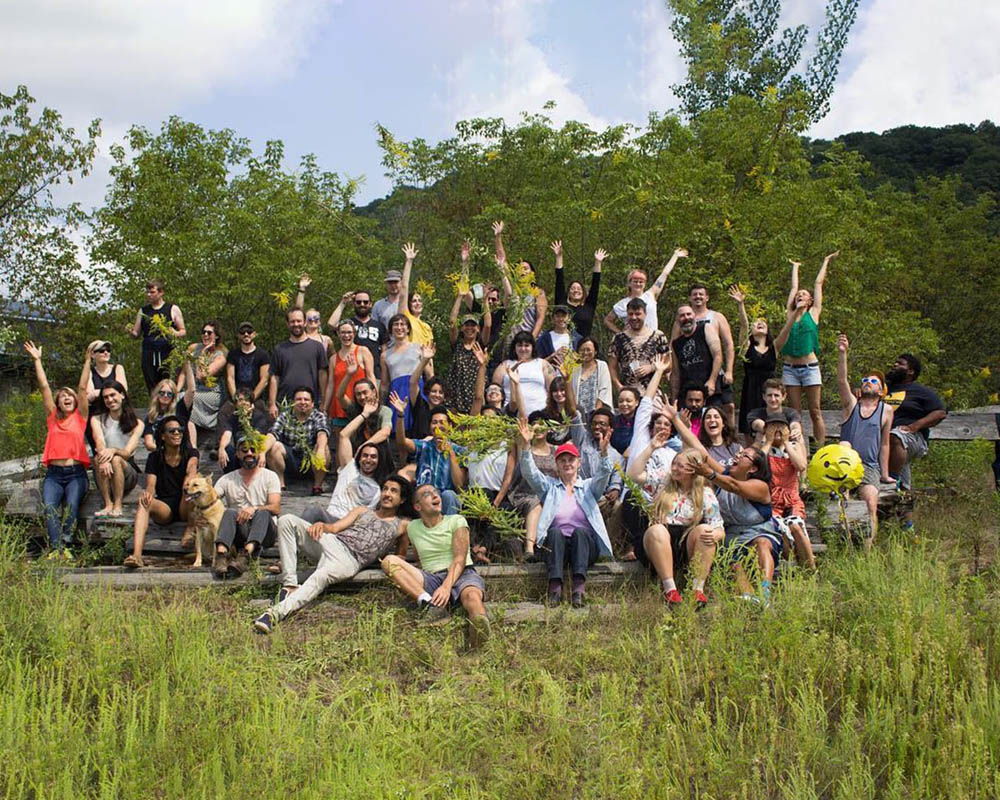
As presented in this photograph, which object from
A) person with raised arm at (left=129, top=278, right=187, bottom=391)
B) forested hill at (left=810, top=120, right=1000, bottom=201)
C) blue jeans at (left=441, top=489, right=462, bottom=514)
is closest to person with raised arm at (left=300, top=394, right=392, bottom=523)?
blue jeans at (left=441, top=489, right=462, bottom=514)

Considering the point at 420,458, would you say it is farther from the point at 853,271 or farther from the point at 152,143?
the point at 152,143

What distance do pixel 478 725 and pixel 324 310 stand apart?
11.5 metres

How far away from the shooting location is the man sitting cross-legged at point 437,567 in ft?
24.5

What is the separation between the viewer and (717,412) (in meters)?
8.69

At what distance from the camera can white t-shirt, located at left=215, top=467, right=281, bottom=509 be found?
28.9 ft

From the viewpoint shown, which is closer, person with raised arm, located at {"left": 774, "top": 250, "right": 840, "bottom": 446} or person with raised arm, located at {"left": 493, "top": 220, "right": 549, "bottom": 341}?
person with raised arm, located at {"left": 774, "top": 250, "right": 840, "bottom": 446}

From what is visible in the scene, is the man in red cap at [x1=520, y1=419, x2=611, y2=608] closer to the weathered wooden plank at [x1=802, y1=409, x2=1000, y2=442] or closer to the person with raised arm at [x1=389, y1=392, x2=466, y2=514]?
the person with raised arm at [x1=389, y1=392, x2=466, y2=514]

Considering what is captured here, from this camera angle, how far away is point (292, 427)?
9.77m

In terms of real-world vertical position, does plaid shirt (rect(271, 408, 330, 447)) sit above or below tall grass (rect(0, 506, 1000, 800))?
above

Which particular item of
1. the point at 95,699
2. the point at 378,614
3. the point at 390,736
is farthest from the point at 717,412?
the point at 95,699

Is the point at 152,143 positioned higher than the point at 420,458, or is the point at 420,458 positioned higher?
the point at 152,143

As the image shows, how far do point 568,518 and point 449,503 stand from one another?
109cm

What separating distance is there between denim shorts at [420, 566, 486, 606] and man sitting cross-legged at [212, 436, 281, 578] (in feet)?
5.61

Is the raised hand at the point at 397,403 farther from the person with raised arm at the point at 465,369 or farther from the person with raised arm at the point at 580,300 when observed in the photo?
the person with raised arm at the point at 580,300
